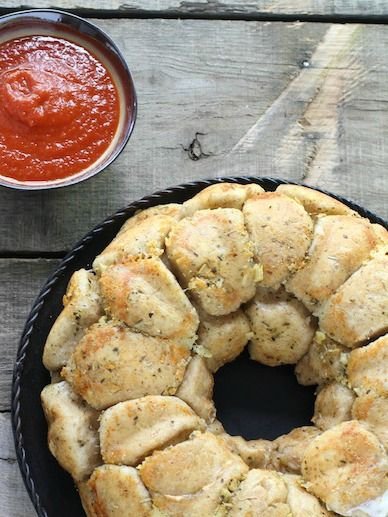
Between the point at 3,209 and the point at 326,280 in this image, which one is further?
the point at 3,209

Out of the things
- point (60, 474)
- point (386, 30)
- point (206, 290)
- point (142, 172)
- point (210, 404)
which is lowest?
point (60, 474)

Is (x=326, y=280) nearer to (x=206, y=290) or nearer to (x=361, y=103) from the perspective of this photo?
(x=206, y=290)

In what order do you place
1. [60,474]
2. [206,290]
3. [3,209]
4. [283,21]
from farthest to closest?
[283,21] < [3,209] < [60,474] < [206,290]

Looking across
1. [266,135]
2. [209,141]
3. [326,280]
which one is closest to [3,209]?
[209,141]

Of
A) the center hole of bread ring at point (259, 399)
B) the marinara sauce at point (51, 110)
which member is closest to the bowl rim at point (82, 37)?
the marinara sauce at point (51, 110)

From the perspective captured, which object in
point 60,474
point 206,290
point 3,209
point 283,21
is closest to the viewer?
point 206,290

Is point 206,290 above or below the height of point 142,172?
below
